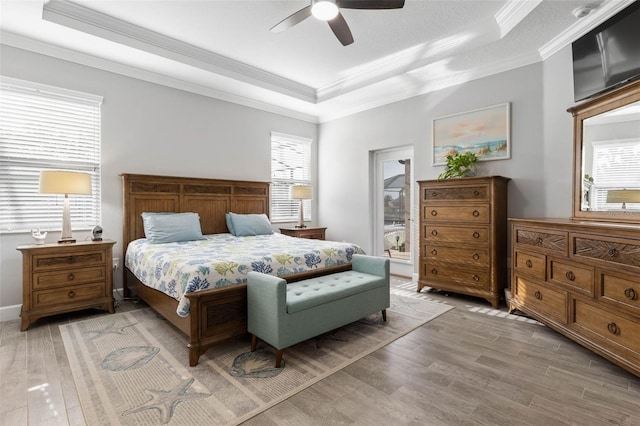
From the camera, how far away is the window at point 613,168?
2.59 metres

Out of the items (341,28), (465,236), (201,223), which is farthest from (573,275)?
(201,223)

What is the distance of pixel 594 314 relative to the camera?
7.79 ft

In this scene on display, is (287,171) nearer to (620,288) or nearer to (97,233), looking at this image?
(97,233)

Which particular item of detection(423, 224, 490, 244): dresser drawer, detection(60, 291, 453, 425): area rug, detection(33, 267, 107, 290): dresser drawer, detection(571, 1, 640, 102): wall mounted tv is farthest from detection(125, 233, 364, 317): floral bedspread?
detection(571, 1, 640, 102): wall mounted tv

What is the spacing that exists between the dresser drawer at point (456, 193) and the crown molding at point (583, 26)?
5.44 ft

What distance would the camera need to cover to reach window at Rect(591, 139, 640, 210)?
259 centimetres

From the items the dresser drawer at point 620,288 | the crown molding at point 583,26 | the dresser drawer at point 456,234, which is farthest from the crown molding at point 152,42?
the dresser drawer at point 620,288

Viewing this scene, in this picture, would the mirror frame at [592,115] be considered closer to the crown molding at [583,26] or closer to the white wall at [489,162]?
the white wall at [489,162]

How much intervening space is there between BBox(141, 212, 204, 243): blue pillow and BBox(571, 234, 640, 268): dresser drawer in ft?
13.0

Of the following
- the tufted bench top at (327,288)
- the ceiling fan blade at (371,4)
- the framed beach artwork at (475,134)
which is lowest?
the tufted bench top at (327,288)

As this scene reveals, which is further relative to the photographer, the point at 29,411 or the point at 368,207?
the point at 368,207

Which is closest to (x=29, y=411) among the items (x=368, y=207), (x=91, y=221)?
(x=91, y=221)

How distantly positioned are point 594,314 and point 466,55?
122 inches

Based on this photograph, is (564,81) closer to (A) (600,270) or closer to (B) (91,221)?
(A) (600,270)
